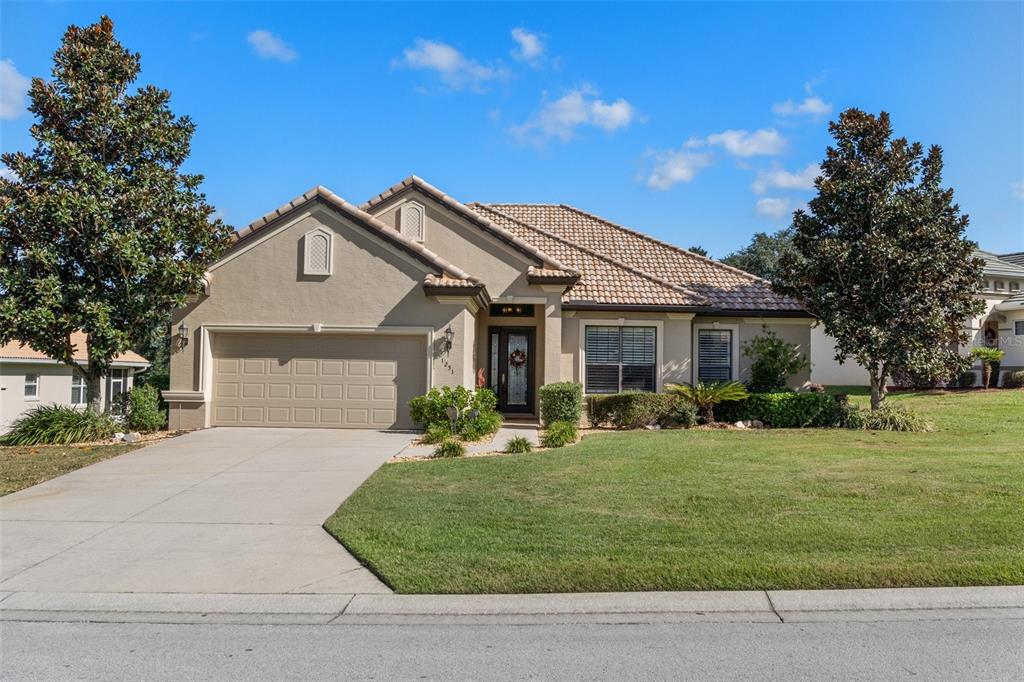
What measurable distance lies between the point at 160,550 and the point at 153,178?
378 inches

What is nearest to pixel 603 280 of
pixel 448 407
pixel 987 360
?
pixel 448 407

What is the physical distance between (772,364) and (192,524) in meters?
14.1

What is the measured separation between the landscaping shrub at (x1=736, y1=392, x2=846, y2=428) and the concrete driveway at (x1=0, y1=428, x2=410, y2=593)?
348 inches

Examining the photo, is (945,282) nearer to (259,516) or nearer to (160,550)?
(259,516)

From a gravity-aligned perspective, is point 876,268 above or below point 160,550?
above

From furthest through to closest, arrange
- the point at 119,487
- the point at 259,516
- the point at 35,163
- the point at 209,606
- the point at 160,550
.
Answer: the point at 35,163 → the point at 119,487 → the point at 259,516 → the point at 160,550 → the point at 209,606

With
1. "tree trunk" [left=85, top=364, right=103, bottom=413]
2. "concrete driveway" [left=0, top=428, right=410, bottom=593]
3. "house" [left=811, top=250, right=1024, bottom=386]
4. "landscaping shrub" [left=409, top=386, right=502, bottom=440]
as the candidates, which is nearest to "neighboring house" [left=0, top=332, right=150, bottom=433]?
"tree trunk" [left=85, top=364, right=103, bottom=413]

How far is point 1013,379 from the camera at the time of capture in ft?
81.8

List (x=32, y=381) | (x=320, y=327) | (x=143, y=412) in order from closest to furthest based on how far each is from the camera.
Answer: (x=143, y=412)
(x=320, y=327)
(x=32, y=381)

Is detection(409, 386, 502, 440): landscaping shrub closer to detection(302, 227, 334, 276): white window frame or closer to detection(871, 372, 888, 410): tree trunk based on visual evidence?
detection(302, 227, 334, 276): white window frame

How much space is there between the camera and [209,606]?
568cm

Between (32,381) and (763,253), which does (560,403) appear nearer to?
(32,381)

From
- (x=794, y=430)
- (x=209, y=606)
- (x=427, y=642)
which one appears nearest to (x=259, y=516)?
(x=209, y=606)

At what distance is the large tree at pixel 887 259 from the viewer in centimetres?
1570
